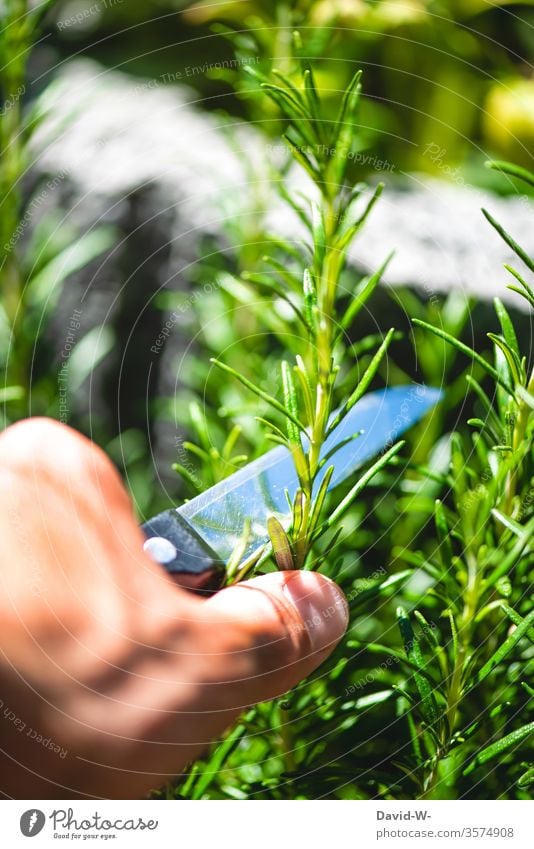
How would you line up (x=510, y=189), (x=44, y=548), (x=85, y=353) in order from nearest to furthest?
(x=44, y=548) → (x=85, y=353) → (x=510, y=189)

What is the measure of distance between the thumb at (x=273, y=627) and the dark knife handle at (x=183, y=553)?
3 centimetres

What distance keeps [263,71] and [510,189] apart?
0.39 metres

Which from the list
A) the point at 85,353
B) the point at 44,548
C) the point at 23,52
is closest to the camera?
the point at 44,548

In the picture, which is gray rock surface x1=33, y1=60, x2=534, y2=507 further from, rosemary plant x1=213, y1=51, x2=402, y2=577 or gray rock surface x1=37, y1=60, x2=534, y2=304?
rosemary plant x1=213, y1=51, x2=402, y2=577

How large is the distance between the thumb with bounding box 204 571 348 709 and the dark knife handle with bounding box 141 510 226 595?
3 cm

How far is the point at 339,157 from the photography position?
0.41 m

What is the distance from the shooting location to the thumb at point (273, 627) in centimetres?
33

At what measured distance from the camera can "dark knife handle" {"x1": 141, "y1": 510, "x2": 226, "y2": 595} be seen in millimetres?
353

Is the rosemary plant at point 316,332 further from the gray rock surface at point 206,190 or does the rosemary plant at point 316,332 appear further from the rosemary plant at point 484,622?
the gray rock surface at point 206,190

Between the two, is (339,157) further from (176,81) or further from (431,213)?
(176,81)

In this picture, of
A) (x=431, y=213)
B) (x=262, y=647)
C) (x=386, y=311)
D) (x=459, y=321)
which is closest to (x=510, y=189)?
(x=431, y=213)

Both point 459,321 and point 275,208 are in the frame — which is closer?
point 459,321
